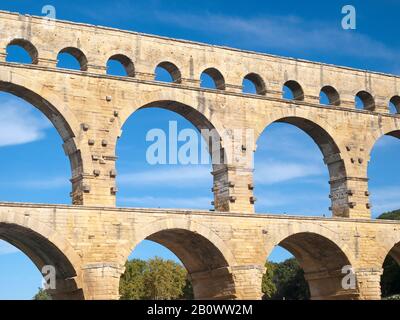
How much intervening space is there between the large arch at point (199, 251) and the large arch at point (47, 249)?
2.26 metres

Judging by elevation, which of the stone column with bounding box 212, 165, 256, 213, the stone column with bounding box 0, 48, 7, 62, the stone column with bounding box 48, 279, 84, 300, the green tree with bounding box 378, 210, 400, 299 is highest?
the stone column with bounding box 0, 48, 7, 62

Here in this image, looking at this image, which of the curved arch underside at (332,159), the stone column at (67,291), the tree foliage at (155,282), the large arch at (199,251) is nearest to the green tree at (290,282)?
the tree foliage at (155,282)

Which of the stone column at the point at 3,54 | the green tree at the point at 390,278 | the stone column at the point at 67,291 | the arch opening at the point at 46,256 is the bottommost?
the stone column at the point at 67,291

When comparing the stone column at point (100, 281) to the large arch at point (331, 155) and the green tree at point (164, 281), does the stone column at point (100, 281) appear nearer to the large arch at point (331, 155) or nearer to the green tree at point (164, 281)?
the large arch at point (331, 155)

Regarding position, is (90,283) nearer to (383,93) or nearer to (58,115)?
(58,115)

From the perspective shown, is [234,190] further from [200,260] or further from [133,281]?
[133,281]

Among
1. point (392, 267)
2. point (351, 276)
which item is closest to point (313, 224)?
point (351, 276)

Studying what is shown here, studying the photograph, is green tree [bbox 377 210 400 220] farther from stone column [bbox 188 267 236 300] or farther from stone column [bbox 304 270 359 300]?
stone column [bbox 188 267 236 300]

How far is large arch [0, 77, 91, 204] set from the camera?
92.5ft

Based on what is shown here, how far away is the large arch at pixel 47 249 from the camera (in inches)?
1018

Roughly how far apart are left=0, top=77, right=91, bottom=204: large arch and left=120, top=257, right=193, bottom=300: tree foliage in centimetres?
3600

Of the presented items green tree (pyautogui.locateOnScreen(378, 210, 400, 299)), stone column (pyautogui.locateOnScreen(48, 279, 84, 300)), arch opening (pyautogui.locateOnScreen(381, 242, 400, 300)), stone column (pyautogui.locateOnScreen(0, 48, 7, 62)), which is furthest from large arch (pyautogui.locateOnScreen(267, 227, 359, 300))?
green tree (pyautogui.locateOnScreen(378, 210, 400, 299))

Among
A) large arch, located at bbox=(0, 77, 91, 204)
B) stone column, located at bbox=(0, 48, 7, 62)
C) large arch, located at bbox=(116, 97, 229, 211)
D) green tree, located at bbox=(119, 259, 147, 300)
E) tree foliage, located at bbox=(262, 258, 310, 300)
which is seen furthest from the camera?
tree foliage, located at bbox=(262, 258, 310, 300)

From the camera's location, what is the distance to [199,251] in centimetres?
3073
